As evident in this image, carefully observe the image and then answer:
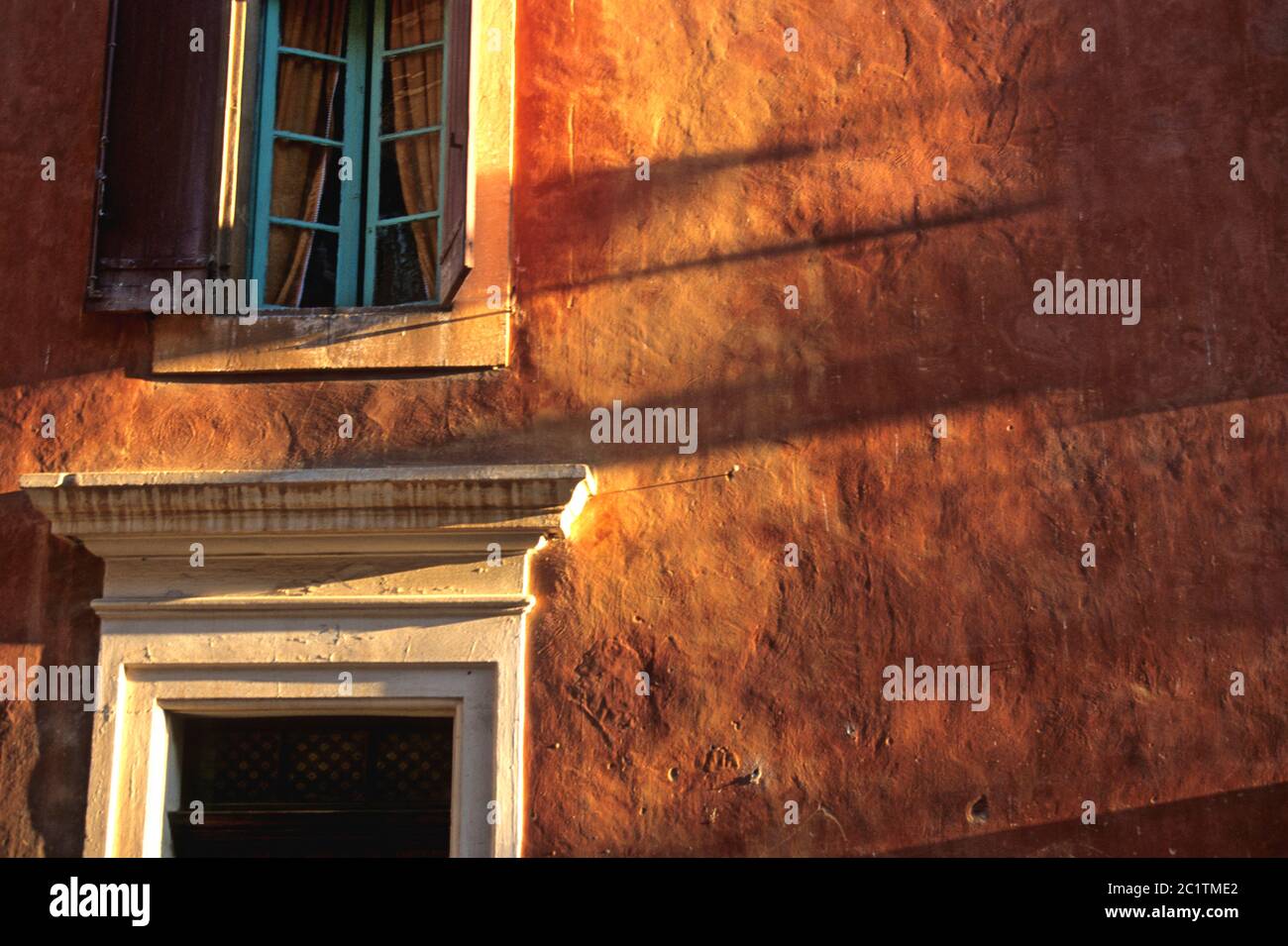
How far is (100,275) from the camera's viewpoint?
719 centimetres


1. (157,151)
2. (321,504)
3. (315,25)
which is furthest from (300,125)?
(321,504)

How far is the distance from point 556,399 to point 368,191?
137 centimetres

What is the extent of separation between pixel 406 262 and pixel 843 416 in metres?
2.08

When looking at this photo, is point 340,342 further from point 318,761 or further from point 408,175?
point 318,761

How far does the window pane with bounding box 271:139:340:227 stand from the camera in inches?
293

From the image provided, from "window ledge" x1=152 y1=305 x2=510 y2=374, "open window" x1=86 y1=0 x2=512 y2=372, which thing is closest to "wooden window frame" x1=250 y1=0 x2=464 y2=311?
"open window" x1=86 y1=0 x2=512 y2=372

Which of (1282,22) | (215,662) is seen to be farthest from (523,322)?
(1282,22)

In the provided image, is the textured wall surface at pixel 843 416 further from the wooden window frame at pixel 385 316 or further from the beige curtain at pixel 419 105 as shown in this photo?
the beige curtain at pixel 419 105

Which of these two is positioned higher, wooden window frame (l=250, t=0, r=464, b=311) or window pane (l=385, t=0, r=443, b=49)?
window pane (l=385, t=0, r=443, b=49)

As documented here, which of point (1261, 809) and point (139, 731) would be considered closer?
point (1261, 809)

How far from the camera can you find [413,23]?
7629 mm

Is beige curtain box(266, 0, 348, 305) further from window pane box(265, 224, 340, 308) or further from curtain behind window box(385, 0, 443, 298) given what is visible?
curtain behind window box(385, 0, 443, 298)

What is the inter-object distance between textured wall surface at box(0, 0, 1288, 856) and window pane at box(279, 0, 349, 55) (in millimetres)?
856

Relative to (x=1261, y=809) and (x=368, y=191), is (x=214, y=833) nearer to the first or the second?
(x=368, y=191)
